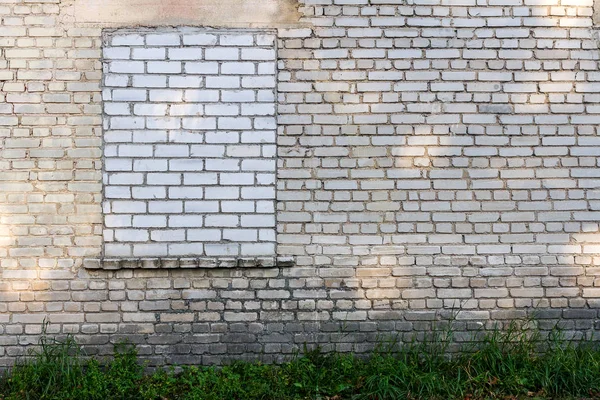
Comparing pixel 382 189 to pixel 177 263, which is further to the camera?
pixel 382 189

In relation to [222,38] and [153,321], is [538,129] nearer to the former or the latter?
[222,38]

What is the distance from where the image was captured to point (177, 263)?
14.1ft

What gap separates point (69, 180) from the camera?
4.31 m

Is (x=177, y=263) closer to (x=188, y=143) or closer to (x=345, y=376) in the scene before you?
Answer: (x=188, y=143)

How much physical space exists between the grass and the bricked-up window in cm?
87

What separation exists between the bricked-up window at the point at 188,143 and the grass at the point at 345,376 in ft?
2.87

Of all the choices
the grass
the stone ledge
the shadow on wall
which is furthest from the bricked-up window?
the grass

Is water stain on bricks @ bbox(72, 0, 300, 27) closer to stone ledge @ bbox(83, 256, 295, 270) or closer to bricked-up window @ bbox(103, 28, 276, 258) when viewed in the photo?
bricked-up window @ bbox(103, 28, 276, 258)

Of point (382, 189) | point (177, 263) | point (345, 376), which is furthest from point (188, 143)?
point (345, 376)

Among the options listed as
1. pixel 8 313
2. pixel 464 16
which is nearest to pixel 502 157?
pixel 464 16

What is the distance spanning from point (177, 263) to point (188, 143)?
2.97ft

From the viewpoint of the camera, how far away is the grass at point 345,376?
4027mm

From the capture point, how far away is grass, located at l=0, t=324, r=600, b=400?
4027mm

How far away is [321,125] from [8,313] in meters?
2.75
